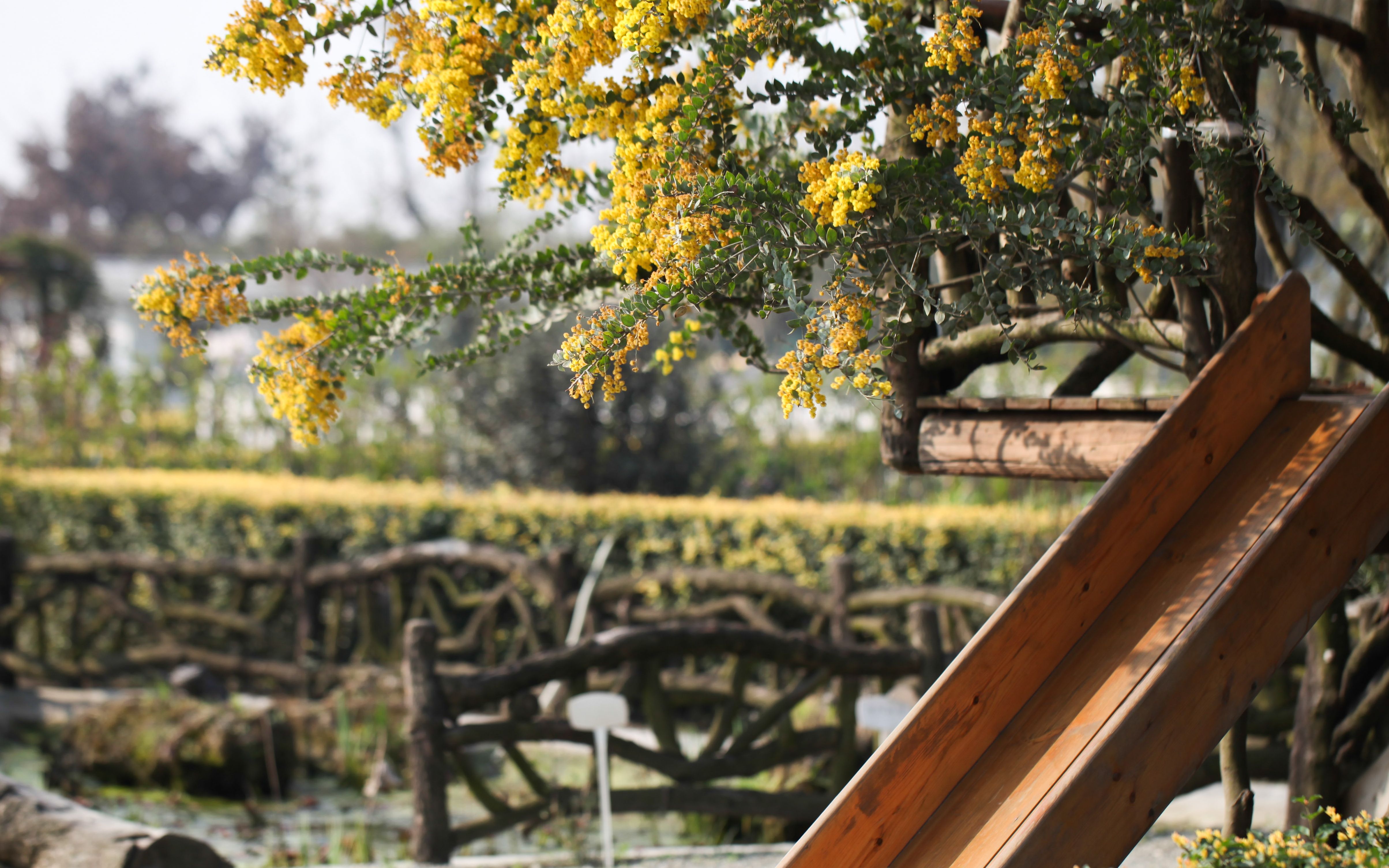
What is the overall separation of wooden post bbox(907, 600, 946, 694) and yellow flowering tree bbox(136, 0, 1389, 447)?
5.98ft

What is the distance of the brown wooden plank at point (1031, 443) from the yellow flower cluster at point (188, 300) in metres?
1.87

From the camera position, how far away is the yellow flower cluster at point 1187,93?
1.98 m

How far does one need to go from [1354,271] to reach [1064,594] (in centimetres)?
139

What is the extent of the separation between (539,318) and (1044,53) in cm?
133

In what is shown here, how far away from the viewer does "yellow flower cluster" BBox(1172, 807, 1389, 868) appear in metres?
1.72

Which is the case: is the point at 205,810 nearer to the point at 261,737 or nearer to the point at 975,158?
the point at 261,737

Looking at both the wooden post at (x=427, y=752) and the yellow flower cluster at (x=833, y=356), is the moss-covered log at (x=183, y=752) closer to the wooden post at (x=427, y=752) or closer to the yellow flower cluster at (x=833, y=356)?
the wooden post at (x=427, y=752)

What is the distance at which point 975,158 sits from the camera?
6.35 feet

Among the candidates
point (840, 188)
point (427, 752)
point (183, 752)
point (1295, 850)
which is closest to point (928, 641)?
point (427, 752)

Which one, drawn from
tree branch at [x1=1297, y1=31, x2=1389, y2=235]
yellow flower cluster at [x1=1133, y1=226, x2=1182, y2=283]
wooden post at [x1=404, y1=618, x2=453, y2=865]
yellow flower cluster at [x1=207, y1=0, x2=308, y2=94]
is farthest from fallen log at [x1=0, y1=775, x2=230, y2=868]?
tree branch at [x1=1297, y1=31, x2=1389, y2=235]

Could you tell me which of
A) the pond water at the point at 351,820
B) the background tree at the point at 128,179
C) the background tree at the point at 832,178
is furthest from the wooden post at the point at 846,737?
the background tree at the point at 128,179

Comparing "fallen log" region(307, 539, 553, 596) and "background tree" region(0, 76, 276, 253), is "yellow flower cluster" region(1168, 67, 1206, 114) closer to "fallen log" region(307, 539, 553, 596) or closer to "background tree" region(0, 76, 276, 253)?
"fallen log" region(307, 539, 553, 596)

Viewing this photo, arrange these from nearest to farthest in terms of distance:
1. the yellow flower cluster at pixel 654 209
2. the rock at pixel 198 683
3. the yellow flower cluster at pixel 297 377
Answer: the yellow flower cluster at pixel 654 209 < the yellow flower cluster at pixel 297 377 < the rock at pixel 198 683

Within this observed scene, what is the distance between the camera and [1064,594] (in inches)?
83.9
